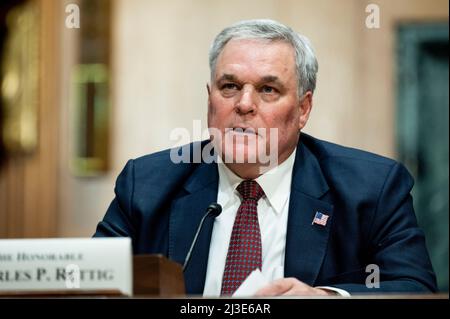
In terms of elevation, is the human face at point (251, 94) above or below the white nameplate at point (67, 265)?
above

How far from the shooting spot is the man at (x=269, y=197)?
8.15 feet

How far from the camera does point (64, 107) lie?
535 centimetres

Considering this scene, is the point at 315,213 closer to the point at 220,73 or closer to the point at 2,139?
the point at 220,73

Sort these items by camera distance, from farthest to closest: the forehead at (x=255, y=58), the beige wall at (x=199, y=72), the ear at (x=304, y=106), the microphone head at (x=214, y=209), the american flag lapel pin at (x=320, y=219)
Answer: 1. the beige wall at (x=199, y=72)
2. the ear at (x=304, y=106)
3. the forehead at (x=255, y=58)
4. the american flag lapel pin at (x=320, y=219)
5. the microphone head at (x=214, y=209)

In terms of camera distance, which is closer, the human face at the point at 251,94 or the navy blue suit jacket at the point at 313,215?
the navy blue suit jacket at the point at 313,215

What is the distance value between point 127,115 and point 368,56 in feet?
5.04

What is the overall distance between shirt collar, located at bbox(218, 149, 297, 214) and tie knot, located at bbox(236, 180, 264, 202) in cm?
2

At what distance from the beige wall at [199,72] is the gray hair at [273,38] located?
91.0 inches

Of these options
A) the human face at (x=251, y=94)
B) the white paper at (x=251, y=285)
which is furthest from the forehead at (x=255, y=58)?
the white paper at (x=251, y=285)

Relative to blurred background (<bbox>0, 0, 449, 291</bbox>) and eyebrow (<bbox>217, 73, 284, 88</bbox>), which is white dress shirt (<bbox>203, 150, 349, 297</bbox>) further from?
blurred background (<bbox>0, 0, 449, 291</bbox>)

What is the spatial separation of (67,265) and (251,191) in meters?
0.90

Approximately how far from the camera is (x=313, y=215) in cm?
255

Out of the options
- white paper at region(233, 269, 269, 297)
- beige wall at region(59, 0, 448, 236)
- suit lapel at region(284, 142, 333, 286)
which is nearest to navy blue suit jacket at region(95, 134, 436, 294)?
suit lapel at region(284, 142, 333, 286)

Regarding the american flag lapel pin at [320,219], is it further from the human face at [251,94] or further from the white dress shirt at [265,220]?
the human face at [251,94]
